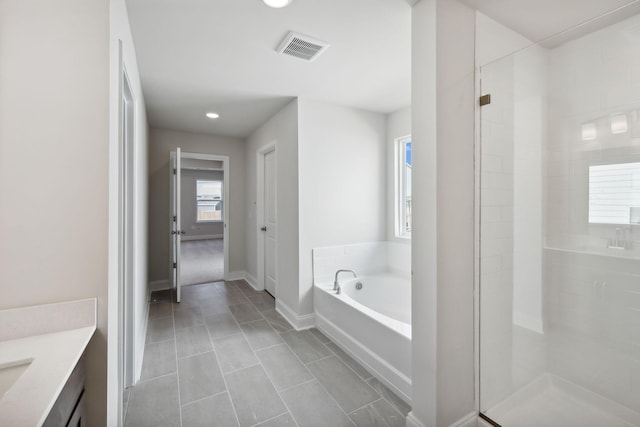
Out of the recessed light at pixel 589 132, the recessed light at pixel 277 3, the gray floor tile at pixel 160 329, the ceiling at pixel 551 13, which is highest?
the recessed light at pixel 277 3

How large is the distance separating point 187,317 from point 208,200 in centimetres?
754

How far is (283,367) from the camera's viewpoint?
2184 millimetres

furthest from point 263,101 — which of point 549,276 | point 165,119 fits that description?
point 549,276

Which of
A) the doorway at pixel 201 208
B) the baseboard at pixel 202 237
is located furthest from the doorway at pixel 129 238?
the baseboard at pixel 202 237

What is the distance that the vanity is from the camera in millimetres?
668

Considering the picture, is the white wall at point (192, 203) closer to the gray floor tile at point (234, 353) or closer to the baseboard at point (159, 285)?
the baseboard at point (159, 285)

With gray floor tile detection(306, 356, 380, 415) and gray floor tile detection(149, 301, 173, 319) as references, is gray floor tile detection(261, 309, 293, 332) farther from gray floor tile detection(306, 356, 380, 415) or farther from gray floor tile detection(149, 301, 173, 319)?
gray floor tile detection(149, 301, 173, 319)

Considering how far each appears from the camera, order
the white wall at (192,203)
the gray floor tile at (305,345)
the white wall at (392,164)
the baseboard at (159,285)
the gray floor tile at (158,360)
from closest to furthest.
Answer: the gray floor tile at (158,360), the gray floor tile at (305,345), the white wall at (392,164), the baseboard at (159,285), the white wall at (192,203)

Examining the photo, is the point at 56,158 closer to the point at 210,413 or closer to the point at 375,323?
the point at 210,413

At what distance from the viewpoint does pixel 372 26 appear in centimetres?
175

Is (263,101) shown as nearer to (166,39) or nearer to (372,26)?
(166,39)

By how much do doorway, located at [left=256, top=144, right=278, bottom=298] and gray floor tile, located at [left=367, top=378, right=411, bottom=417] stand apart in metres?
2.07

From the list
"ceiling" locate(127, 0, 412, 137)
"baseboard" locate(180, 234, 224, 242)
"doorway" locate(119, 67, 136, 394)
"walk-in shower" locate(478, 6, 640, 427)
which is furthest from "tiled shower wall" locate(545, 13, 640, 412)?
"baseboard" locate(180, 234, 224, 242)

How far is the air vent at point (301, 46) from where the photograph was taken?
1.86 metres
